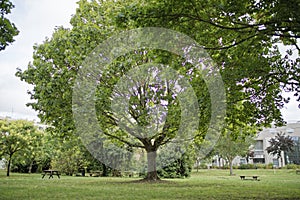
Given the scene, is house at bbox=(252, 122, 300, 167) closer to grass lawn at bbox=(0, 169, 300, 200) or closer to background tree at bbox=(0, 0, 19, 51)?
grass lawn at bbox=(0, 169, 300, 200)

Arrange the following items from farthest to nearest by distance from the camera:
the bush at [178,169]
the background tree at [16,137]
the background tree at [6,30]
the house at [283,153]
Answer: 1. the house at [283,153]
2. the bush at [178,169]
3. the background tree at [16,137]
4. the background tree at [6,30]

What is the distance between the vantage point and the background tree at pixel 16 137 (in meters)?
23.4

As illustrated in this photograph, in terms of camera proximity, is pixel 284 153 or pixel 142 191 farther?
Result: pixel 284 153

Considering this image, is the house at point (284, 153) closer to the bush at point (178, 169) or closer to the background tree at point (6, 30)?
the bush at point (178, 169)

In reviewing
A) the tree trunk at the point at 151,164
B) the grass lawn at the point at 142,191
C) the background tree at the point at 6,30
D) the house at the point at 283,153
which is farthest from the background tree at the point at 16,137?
the house at the point at 283,153

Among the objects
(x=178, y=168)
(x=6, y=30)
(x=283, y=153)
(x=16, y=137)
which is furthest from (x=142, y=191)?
(x=283, y=153)

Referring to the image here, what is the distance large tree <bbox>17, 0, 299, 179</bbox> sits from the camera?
7648 mm

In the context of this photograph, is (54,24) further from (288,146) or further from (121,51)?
(288,146)

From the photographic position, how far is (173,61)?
9281mm

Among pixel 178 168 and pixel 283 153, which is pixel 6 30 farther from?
pixel 283 153

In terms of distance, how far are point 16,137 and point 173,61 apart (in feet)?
60.5

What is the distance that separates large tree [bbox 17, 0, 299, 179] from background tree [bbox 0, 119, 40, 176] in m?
8.38

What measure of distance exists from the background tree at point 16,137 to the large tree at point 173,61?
8.38m

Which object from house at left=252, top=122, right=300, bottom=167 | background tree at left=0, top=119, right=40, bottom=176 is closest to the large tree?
background tree at left=0, top=119, right=40, bottom=176
